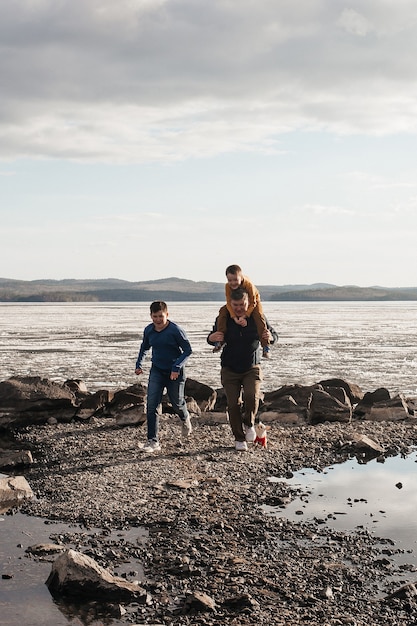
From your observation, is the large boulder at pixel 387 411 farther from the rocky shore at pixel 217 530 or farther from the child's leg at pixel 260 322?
Result: the child's leg at pixel 260 322

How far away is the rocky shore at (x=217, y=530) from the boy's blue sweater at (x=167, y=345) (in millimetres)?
1269

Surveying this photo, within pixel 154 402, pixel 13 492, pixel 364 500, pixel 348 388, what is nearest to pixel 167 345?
pixel 154 402

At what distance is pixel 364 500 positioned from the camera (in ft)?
26.4

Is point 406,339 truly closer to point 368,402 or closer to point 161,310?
point 368,402

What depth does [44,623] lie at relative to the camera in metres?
5.00

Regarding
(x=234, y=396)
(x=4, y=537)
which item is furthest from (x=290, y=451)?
(x=4, y=537)

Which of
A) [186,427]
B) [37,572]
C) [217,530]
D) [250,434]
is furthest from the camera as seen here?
[186,427]

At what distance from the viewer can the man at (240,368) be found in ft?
32.8

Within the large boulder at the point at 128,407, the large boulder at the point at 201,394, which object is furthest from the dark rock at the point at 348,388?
the large boulder at the point at 128,407

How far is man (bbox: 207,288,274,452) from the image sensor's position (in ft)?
32.8

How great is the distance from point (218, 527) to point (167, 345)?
12.6 feet

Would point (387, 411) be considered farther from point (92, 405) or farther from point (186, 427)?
point (92, 405)

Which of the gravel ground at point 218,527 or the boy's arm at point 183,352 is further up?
the boy's arm at point 183,352

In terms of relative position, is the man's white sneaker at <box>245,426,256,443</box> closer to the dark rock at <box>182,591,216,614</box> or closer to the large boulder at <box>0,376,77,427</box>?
the large boulder at <box>0,376,77,427</box>
